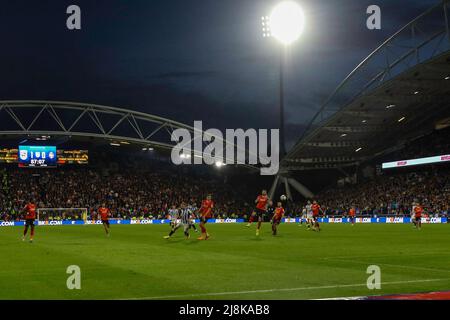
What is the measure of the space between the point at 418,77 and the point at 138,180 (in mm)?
44223

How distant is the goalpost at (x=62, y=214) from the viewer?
2677 inches

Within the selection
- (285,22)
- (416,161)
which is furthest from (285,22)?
(416,161)

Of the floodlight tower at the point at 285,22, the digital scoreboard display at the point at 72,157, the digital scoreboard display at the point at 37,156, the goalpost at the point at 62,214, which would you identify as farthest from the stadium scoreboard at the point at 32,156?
the floodlight tower at the point at 285,22

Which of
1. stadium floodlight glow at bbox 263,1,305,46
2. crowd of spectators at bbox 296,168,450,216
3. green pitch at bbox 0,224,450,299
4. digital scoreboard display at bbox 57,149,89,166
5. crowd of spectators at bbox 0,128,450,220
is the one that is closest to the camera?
green pitch at bbox 0,224,450,299

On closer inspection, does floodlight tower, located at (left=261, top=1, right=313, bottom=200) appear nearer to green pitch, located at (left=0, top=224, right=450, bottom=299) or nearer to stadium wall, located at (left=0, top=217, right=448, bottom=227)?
stadium wall, located at (left=0, top=217, right=448, bottom=227)

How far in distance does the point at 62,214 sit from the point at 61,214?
15 centimetres

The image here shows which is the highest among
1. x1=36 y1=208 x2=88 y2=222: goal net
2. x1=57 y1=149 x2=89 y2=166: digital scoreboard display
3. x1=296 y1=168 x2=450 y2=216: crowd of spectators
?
x1=57 y1=149 x2=89 y2=166: digital scoreboard display

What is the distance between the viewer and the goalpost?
6800 cm

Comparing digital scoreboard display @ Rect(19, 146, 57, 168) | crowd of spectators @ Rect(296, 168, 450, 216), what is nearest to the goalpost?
digital scoreboard display @ Rect(19, 146, 57, 168)

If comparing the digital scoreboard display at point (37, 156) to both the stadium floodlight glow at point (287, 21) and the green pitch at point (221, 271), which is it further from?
the green pitch at point (221, 271)

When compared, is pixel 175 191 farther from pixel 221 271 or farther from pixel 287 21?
pixel 221 271

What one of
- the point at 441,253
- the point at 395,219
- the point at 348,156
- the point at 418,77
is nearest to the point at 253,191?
the point at 348,156
